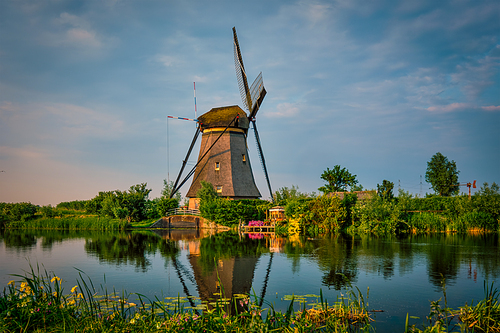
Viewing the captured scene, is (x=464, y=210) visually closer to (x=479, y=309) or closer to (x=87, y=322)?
(x=479, y=309)

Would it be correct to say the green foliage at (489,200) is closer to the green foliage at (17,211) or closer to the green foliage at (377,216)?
the green foliage at (377,216)

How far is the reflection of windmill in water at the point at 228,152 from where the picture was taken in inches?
1428

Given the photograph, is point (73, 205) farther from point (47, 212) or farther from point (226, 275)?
point (226, 275)

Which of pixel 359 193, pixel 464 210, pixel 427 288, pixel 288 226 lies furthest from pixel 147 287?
pixel 359 193

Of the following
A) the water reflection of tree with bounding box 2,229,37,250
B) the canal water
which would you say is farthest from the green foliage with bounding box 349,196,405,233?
the water reflection of tree with bounding box 2,229,37,250

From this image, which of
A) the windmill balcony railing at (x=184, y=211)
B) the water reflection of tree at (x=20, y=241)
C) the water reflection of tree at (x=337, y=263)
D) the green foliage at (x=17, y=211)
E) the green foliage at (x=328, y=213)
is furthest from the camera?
the green foliage at (x=17, y=211)

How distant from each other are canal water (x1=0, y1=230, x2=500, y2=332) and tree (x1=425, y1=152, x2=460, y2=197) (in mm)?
45817

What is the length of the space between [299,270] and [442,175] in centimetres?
5715

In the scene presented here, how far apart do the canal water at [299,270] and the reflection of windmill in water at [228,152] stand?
1700 centimetres

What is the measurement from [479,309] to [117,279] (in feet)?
32.4

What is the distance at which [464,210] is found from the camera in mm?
26984

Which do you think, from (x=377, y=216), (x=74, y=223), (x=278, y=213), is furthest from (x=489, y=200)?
(x=74, y=223)

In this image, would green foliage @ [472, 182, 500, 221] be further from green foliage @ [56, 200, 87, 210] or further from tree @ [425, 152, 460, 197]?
green foliage @ [56, 200, 87, 210]

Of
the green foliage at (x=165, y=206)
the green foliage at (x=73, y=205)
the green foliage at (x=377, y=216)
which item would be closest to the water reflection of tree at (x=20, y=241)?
the green foliage at (x=165, y=206)
